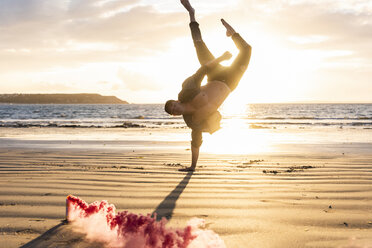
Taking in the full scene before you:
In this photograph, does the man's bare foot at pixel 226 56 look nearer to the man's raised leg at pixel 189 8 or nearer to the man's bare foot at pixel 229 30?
the man's bare foot at pixel 229 30

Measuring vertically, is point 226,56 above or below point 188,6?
below

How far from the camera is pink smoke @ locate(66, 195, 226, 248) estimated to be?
2020 millimetres

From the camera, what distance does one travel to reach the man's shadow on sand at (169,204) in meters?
3.19

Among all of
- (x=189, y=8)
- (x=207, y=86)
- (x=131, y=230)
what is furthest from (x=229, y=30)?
(x=131, y=230)

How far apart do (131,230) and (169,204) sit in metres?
1.29

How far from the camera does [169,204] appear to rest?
352 cm

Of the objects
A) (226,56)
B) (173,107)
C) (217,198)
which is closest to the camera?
(217,198)

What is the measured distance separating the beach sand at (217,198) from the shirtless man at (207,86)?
884mm

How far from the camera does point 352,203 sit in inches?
140

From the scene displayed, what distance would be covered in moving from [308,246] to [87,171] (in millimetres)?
3992

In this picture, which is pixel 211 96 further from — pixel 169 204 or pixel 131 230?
pixel 131 230

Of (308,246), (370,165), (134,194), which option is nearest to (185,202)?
(134,194)

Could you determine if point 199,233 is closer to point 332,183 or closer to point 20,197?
point 20,197

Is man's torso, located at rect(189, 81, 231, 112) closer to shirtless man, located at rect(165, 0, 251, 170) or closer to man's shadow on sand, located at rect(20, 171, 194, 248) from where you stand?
shirtless man, located at rect(165, 0, 251, 170)
